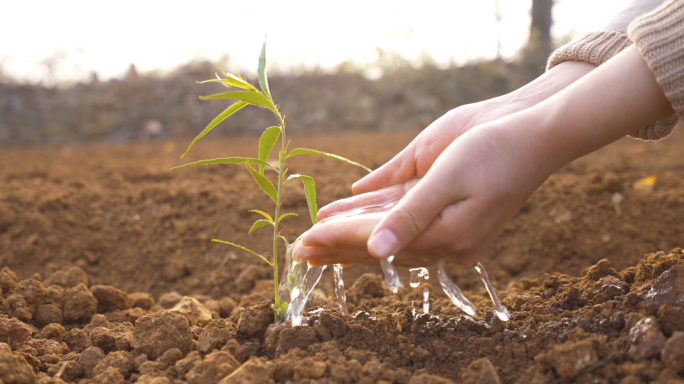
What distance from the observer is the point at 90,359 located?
1426 mm

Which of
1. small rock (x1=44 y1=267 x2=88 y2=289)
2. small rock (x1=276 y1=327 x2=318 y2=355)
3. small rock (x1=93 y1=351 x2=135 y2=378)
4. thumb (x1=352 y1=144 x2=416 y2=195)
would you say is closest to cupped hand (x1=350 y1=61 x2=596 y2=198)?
thumb (x1=352 y1=144 x2=416 y2=195)

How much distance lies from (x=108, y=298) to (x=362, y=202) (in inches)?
48.2

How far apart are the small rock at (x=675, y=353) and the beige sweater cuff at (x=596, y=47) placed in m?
1.15

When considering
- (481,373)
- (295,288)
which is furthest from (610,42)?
(295,288)

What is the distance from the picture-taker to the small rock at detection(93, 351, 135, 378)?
4.42ft

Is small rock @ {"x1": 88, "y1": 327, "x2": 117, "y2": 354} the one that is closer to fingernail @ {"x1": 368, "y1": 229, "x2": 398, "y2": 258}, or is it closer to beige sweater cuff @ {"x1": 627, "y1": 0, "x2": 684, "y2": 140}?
fingernail @ {"x1": 368, "y1": 229, "x2": 398, "y2": 258}

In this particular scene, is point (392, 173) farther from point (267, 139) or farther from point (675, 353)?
point (675, 353)

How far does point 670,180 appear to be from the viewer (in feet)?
10.7

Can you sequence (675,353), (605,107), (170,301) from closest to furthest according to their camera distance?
(675,353)
(605,107)
(170,301)

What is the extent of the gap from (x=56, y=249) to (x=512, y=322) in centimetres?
271

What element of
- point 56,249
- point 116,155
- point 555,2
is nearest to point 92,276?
point 56,249

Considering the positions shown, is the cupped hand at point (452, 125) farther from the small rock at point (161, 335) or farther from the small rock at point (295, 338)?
the small rock at point (161, 335)

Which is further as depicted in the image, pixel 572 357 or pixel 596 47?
pixel 596 47

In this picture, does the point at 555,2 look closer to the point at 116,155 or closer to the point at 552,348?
the point at 116,155
